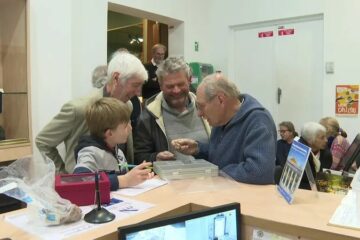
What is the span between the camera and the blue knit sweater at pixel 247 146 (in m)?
1.56

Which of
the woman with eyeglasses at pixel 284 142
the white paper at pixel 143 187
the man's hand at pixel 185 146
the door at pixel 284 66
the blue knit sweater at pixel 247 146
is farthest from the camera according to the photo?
the door at pixel 284 66

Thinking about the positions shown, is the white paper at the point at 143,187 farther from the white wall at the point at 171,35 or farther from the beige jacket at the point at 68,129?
the white wall at the point at 171,35

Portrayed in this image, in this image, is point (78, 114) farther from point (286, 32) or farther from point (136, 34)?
point (136, 34)

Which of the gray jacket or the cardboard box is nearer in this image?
the cardboard box

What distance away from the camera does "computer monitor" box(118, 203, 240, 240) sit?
3.26 feet

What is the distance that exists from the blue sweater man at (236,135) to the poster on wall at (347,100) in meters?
3.29

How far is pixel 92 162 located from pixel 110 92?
0.68 metres

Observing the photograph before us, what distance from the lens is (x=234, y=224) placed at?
1182mm

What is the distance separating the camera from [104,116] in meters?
1.66

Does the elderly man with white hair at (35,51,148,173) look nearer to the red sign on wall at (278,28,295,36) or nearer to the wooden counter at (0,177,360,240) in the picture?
the wooden counter at (0,177,360,240)

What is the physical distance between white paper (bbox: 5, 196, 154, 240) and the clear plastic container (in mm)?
342

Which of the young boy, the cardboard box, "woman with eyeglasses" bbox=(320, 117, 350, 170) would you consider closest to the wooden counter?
the cardboard box

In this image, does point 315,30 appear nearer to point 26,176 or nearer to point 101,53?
point 101,53

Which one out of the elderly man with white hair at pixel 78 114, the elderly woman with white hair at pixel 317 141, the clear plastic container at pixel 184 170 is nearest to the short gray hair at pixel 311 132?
the elderly woman with white hair at pixel 317 141
